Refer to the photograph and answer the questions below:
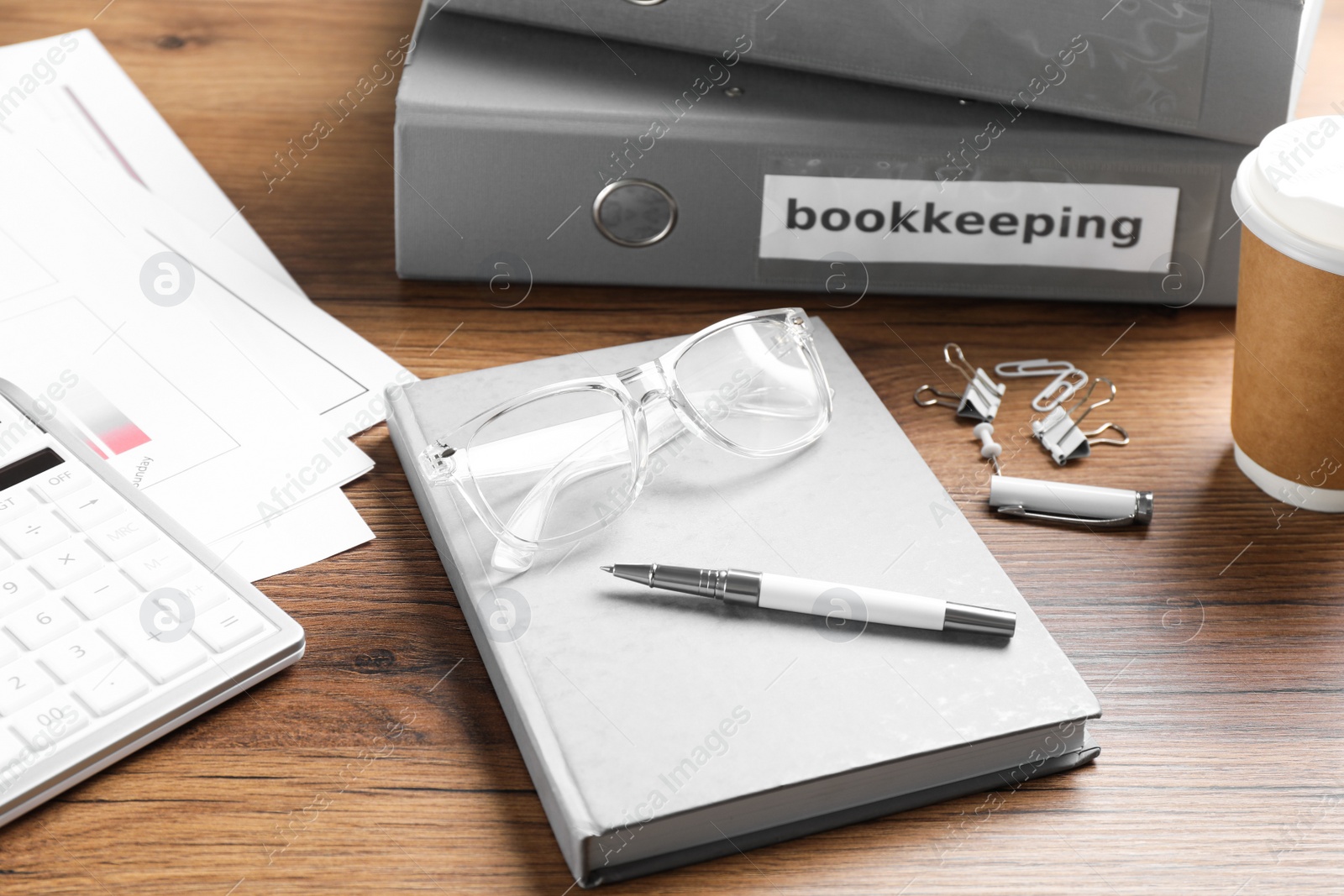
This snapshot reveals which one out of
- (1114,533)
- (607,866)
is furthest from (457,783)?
(1114,533)

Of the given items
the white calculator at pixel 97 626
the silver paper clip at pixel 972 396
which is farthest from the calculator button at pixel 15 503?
the silver paper clip at pixel 972 396

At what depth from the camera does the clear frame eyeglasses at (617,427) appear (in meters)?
0.58

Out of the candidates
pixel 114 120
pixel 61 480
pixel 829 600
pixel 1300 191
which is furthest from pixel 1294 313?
pixel 114 120

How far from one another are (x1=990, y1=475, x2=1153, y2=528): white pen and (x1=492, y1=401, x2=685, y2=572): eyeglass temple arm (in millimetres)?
186

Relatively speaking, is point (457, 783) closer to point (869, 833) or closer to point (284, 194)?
point (869, 833)

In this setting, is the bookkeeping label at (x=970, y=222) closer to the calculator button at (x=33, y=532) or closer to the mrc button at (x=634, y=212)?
the mrc button at (x=634, y=212)

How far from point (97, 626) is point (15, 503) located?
9 cm

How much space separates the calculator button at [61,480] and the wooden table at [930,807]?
11 cm

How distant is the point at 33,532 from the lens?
54 cm

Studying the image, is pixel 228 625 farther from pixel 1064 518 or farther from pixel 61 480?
pixel 1064 518

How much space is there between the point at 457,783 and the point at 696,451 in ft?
0.74

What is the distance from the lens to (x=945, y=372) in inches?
28.7

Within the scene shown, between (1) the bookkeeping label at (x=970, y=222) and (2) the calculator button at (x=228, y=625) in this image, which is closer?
(2) the calculator button at (x=228, y=625)

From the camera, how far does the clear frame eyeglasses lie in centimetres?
58
